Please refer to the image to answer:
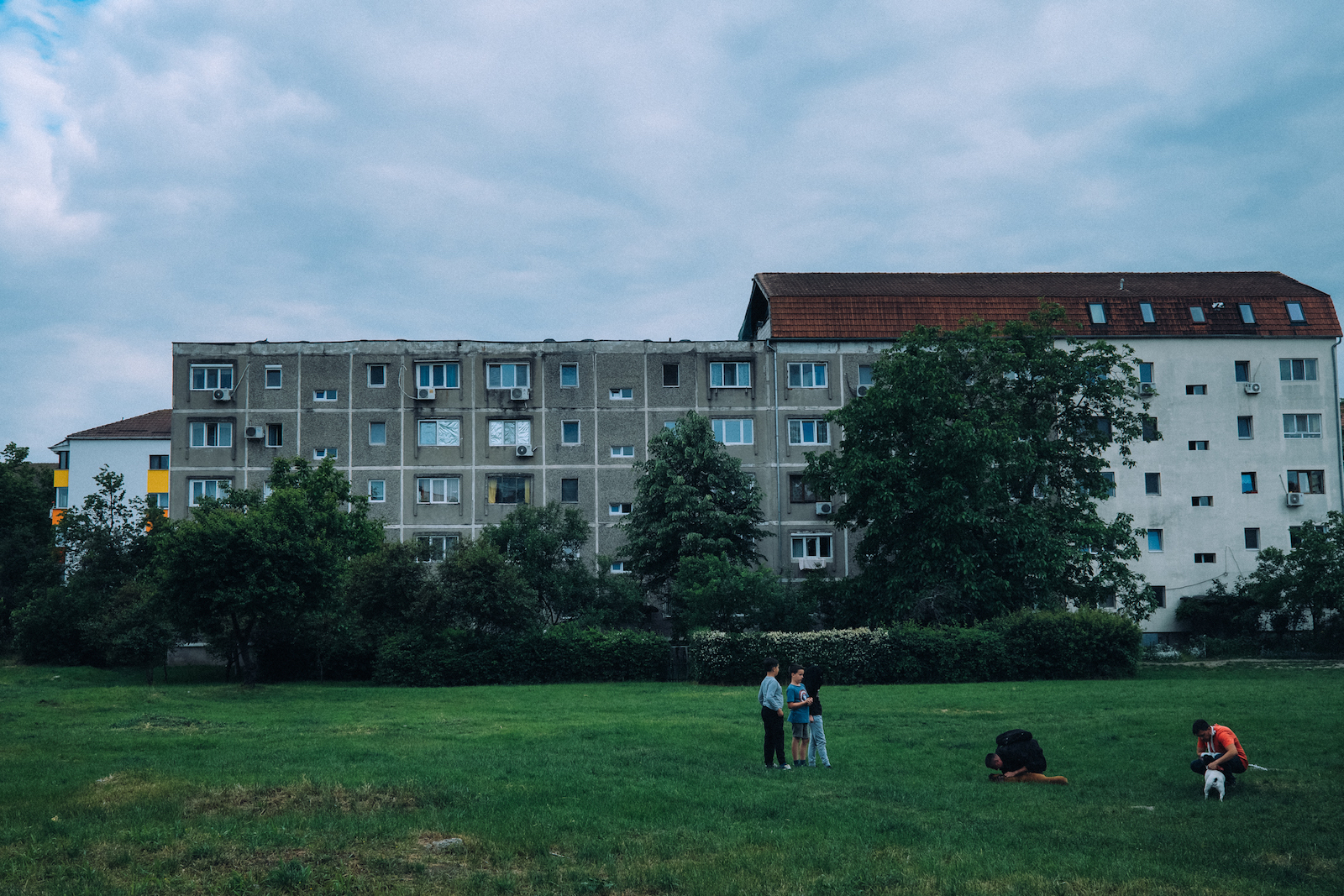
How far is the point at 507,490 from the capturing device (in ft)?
181

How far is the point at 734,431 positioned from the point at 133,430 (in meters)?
49.3

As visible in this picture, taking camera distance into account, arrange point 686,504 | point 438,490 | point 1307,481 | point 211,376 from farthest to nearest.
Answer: point 1307,481 < point 211,376 < point 438,490 < point 686,504

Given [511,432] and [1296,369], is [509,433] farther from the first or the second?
[1296,369]

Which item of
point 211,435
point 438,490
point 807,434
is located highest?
point 211,435

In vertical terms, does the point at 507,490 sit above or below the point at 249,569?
above

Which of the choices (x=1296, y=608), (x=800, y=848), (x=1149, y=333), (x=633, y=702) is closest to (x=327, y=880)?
(x=800, y=848)

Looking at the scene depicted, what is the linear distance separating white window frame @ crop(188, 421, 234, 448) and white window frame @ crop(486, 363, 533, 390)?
13.4 metres

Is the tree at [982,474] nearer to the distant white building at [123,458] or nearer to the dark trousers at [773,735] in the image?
the dark trousers at [773,735]

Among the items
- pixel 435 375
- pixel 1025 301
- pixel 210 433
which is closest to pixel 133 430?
pixel 210 433

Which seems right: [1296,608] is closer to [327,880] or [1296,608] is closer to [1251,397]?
[1251,397]

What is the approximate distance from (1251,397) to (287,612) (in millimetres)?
50953

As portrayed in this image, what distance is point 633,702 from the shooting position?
29.8 meters

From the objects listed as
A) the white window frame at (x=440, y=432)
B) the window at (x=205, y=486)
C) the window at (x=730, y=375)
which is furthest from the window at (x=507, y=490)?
the window at (x=205, y=486)

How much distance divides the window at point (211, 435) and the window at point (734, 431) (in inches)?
981
